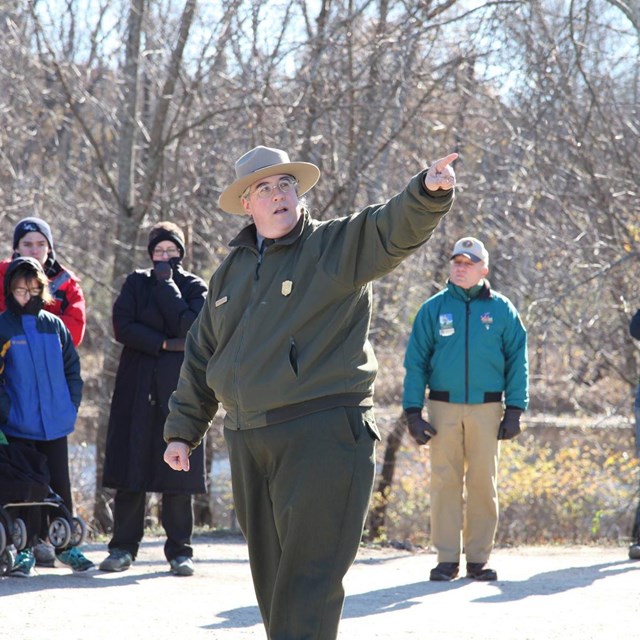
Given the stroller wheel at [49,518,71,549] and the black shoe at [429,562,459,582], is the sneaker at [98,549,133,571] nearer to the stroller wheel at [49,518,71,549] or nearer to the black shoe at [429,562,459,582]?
the stroller wheel at [49,518,71,549]

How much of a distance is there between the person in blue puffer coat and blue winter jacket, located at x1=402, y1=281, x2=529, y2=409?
2.16 metres

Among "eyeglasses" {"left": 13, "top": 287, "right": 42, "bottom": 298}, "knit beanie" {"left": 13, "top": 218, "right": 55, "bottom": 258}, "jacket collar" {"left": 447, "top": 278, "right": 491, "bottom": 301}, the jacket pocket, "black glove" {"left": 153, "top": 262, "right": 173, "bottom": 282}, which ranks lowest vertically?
the jacket pocket

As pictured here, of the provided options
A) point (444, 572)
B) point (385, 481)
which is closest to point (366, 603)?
point (444, 572)

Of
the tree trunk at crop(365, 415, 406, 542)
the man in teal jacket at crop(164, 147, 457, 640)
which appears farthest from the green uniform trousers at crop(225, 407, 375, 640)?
the tree trunk at crop(365, 415, 406, 542)

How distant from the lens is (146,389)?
7203 millimetres

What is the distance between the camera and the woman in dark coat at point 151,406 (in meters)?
7.09

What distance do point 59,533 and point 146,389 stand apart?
102 cm

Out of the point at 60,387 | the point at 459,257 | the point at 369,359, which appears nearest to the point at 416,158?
the point at 459,257

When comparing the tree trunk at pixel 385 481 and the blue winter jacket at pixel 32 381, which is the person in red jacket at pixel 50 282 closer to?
the blue winter jacket at pixel 32 381

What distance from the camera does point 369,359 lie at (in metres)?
4.07

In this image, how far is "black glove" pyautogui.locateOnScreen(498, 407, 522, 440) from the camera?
7.17 meters

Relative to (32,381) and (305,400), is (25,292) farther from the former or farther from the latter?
(305,400)

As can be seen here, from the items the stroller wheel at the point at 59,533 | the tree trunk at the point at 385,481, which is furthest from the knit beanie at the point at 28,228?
the tree trunk at the point at 385,481

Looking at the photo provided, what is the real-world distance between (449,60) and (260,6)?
2.14m
